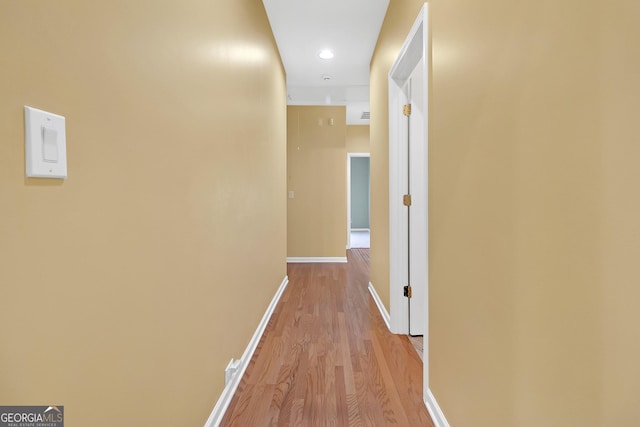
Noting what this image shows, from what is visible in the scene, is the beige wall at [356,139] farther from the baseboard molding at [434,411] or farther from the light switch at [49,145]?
the light switch at [49,145]

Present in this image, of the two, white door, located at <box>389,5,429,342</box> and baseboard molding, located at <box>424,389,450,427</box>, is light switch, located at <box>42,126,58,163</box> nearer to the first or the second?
baseboard molding, located at <box>424,389,450,427</box>

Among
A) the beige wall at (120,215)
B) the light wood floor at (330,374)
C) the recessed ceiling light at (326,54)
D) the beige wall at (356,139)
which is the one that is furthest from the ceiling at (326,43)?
the light wood floor at (330,374)

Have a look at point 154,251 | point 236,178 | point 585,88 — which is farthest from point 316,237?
point 585,88

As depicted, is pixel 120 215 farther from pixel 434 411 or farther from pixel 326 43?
pixel 326 43

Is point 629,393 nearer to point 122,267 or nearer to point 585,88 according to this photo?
point 585,88

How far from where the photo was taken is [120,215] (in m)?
0.79

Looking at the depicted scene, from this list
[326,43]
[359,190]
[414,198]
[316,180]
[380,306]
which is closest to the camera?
[414,198]

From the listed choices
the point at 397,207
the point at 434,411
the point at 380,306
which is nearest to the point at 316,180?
the point at 380,306

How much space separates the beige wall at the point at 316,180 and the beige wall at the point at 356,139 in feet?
5.45

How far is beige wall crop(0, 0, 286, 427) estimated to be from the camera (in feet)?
1.78

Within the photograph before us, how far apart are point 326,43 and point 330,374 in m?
3.05

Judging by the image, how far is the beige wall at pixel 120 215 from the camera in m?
0.54

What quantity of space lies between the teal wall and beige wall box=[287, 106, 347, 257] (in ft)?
16.2

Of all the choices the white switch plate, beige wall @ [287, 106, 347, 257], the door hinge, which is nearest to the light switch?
the white switch plate
